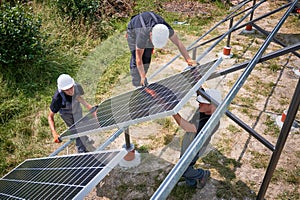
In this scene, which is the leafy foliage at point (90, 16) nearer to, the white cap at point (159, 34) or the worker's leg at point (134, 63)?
the worker's leg at point (134, 63)

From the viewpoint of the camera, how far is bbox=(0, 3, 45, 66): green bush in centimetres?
493

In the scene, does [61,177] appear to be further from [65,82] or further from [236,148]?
[236,148]

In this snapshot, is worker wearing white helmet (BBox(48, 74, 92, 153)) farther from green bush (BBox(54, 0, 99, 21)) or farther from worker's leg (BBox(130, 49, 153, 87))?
green bush (BBox(54, 0, 99, 21))

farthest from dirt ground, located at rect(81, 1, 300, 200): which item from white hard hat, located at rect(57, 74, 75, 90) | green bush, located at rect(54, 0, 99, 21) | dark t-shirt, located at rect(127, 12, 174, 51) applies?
green bush, located at rect(54, 0, 99, 21)

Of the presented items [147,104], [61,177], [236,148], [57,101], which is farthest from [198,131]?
[57,101]

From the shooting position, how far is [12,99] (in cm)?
473

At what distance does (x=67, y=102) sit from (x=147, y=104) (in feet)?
4.37

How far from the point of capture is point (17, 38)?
5043 millimetres

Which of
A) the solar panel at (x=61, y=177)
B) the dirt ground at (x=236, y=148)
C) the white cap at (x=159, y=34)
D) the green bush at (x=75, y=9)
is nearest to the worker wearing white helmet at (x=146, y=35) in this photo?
the white cap at (x=159, y=34)

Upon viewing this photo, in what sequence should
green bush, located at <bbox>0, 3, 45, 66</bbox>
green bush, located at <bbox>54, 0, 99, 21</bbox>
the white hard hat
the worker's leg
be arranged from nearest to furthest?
the white hard hat → the worker's leg → green bush, located at <bbox>0, 3, 45, 66</bbox> → green bush, located at <bbox>54, 0, 99, 21</bbox>

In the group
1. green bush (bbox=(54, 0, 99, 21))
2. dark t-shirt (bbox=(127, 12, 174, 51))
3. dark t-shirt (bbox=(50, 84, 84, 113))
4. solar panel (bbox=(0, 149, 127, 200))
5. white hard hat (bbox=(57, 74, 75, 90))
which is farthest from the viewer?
green bush (bbox=(54, 0, 99, 21))

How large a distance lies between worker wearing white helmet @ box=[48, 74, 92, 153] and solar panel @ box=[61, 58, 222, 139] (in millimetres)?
401

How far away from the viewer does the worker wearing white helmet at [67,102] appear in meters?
3.20

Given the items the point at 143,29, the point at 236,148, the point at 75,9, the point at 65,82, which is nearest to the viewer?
the point at 65,82
